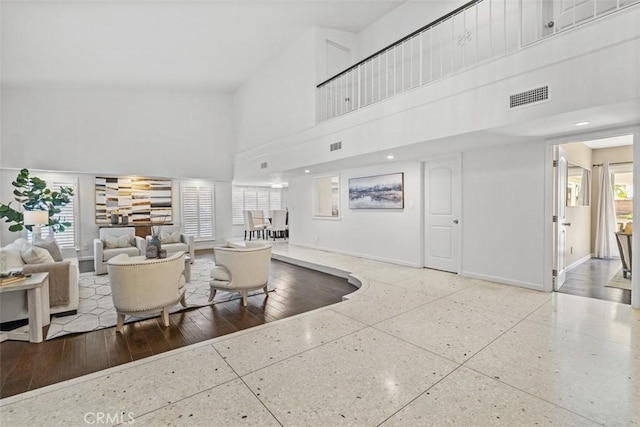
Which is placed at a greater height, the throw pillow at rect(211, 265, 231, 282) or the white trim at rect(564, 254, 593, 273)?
the throw pillow at rect(211, 265, 231, 282)

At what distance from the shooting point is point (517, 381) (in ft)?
6.91

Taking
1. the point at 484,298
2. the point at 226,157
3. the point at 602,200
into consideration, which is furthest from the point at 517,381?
the point at 226,157

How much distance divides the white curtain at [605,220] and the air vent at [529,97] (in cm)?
491

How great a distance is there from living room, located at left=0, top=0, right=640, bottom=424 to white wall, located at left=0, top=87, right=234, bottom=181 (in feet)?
0.12

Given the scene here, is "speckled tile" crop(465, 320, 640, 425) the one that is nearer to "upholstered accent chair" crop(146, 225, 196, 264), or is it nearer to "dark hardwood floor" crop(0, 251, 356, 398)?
"dark hardwood floor" crop(0, 251, 356, 398)

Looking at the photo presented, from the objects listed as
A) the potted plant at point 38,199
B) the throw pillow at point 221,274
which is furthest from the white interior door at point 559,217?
the potted plant at point 38,199

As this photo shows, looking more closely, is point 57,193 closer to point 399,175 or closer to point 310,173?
point 310,173

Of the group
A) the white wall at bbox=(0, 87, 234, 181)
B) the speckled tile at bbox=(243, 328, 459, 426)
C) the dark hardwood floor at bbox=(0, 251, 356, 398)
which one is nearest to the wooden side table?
the dark hardwood floor at bbox=(0, 251, 356, 398)

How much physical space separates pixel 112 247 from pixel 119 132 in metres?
3.59

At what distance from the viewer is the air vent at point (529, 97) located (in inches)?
126

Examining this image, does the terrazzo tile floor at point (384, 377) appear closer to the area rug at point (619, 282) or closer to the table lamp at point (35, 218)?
the area rug at point (619, 282)

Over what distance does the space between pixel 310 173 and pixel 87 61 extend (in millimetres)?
5501

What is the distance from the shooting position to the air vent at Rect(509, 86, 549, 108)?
3.21 metres

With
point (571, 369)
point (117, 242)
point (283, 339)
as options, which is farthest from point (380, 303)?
point (117, 242)
